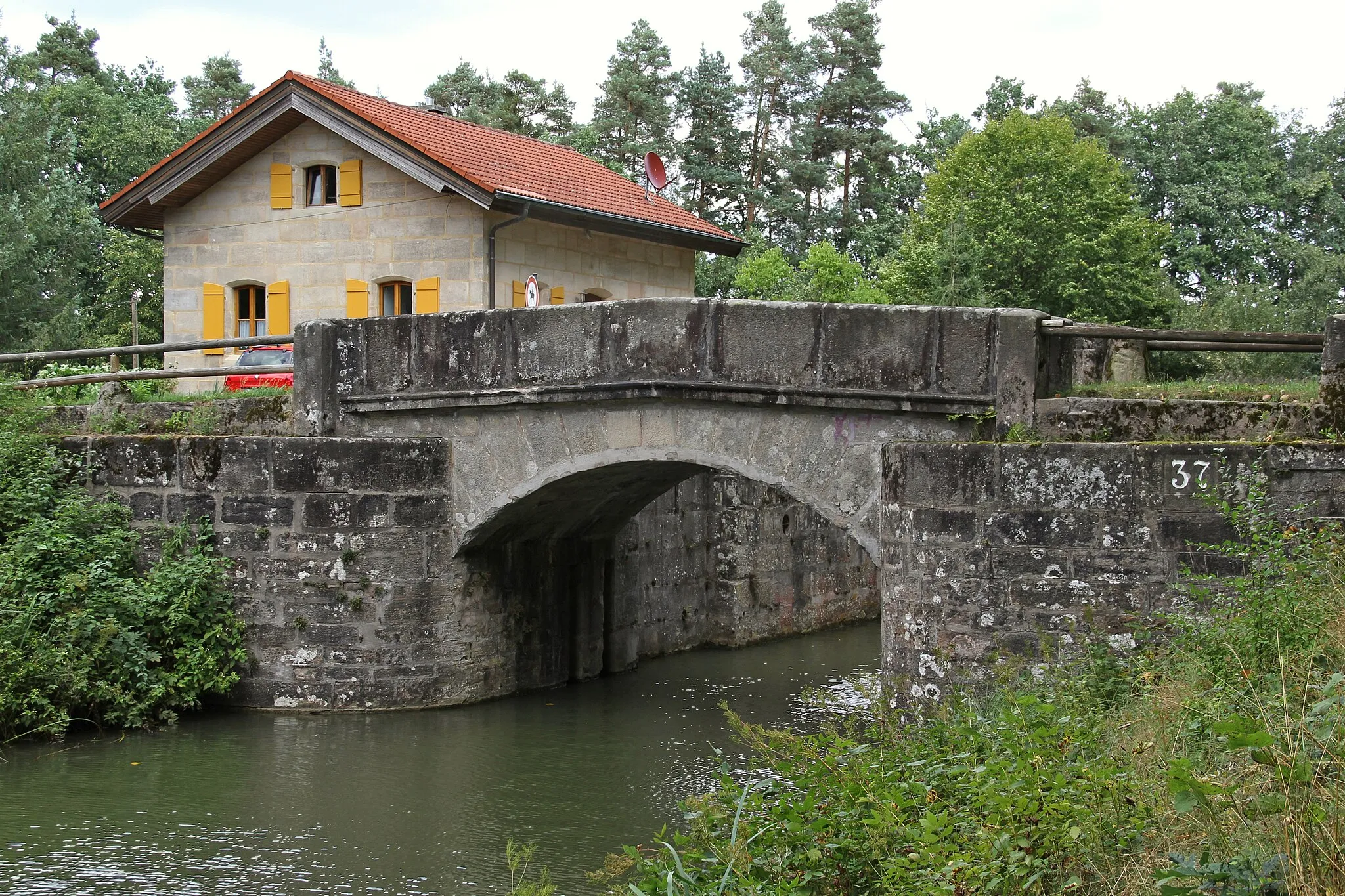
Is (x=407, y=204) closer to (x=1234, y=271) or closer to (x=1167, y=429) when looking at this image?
(x=1167, y=429)

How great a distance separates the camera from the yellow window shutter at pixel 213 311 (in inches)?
737

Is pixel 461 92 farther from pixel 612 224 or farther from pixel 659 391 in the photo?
pixel 659 391

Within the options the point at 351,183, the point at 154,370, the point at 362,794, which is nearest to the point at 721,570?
the point at 154,370

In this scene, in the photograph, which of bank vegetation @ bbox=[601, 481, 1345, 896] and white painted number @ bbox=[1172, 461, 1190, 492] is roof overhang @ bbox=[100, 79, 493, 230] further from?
bank vegetation @ bbox=[601, 481, 1345, 896]

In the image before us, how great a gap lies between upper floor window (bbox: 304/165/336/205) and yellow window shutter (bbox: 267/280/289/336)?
113 cm

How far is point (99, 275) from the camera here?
3506 cm

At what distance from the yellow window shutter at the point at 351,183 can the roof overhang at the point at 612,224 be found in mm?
2143

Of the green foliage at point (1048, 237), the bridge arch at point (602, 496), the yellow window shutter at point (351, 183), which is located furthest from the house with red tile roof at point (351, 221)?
the green foliage at point (1048, 237)

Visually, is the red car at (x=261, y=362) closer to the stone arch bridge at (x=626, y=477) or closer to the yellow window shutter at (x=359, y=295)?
the yellow window shutter at (x=359, y=295)

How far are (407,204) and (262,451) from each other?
8.10 m

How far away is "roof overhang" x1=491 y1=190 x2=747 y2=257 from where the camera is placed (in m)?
16.8

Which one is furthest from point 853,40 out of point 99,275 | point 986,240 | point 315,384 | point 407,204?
point 315,384

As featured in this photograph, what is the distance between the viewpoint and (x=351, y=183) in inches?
704

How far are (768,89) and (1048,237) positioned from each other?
12.2 m
